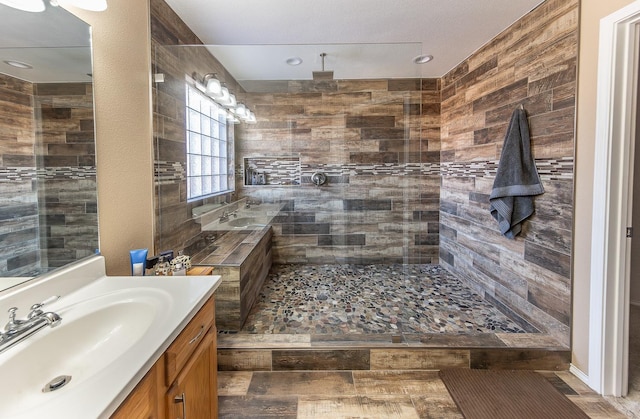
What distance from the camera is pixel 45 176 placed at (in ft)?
4.01

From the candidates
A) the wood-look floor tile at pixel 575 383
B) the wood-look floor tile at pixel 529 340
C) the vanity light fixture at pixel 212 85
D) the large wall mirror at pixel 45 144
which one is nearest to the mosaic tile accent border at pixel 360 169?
the vanity light fixture at pixel 212 85

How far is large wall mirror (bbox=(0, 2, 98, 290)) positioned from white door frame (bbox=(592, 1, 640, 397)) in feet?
9.12

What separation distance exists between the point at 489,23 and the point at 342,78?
1.44 metres

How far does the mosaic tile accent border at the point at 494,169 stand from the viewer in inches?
81.8

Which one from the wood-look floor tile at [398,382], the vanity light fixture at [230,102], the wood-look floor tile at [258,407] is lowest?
the wood-look floor tile at [258,407]

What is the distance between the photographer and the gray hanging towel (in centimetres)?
238

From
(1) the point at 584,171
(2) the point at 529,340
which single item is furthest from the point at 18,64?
(2) the point at 529,340

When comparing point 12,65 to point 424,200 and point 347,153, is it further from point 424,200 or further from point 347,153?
point 424,200

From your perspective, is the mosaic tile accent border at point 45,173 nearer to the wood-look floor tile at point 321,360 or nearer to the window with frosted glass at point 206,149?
the window with frosted glass at point 206,149

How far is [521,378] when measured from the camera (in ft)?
6.46

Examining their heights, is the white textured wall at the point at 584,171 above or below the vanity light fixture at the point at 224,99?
below

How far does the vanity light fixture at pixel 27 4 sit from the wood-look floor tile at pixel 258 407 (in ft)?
6.68

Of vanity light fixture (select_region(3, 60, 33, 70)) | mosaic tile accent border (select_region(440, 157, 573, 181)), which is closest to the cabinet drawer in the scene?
vanity light fixture (select_region(3, 60, 33, 70))

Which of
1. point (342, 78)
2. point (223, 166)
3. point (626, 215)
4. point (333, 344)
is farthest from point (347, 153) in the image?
point (626, 215)
